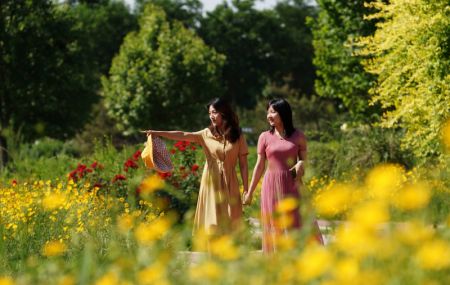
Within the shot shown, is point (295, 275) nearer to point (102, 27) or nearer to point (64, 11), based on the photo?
point (64, 11)

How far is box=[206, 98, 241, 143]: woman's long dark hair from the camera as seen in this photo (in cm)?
698

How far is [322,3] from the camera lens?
18.2m

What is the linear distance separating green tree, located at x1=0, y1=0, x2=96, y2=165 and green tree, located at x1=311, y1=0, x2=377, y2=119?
784cm

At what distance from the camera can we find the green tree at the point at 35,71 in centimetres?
2222

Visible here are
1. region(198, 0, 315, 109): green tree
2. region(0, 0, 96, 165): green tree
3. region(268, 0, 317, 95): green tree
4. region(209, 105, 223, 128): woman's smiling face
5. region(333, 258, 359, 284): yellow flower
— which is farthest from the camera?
region(268, 0, 317, 95): green tree

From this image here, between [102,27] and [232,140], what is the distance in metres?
45.1

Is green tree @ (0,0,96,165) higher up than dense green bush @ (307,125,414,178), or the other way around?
green tree @ (0,0,96,165)

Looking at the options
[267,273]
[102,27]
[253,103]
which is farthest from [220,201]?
[253,103]

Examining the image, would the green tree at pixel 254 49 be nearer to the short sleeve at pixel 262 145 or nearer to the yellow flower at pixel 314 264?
the short sleeve at pixel 262 145

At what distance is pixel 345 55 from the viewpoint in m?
17.9

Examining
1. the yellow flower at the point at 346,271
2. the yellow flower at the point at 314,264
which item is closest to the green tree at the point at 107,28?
the yellow flower at the point at 314,264

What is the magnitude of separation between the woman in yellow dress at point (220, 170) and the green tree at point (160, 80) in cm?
2305

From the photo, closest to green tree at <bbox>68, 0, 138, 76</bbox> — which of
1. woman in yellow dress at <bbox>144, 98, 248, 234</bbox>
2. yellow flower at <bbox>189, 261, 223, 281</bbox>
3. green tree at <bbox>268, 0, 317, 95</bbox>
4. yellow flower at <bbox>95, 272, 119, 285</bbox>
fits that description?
green tree at <bbox>268, 0, 317, 95</bbox>

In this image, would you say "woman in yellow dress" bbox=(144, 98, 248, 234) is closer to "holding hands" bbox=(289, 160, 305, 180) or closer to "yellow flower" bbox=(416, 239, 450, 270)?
"holding hands" bbox=(289, 160, 305, 180)
